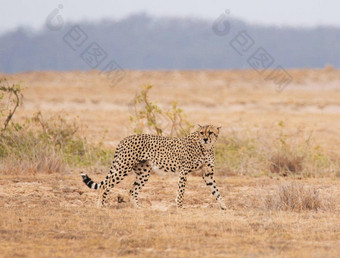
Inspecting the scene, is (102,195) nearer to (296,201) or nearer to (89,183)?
(89,183)

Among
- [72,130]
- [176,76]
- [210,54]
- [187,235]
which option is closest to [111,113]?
[72,130]

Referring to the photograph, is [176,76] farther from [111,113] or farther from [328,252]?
[328,252]

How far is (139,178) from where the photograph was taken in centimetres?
884

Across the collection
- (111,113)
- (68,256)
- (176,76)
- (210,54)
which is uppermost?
(210,54)

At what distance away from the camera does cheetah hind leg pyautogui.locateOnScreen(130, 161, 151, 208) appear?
8727 millimetres

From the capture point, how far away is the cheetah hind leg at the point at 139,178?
344 inches

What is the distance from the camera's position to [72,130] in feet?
41.9

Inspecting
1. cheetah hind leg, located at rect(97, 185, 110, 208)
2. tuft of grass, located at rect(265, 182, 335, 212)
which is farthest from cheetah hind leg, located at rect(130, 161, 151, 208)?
tuft of grass, located at rect(265, 182, 335, 212)

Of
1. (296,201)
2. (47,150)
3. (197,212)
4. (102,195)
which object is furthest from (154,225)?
(47,150)

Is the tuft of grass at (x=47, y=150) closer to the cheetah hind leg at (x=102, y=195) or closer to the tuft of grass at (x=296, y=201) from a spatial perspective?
the cheetah hind leg at (x=102, y=195)

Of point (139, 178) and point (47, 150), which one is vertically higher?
point (47, 150)

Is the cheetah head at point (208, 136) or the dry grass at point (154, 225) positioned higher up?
the cheetah head at point (208, 136)

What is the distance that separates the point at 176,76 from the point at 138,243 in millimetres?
44272

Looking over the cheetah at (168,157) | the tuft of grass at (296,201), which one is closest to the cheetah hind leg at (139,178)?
the cheetah at (168,157)
